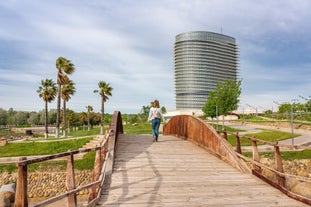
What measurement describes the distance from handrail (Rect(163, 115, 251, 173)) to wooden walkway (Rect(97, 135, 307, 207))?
0.23 m

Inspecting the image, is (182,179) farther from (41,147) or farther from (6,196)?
(41,147)

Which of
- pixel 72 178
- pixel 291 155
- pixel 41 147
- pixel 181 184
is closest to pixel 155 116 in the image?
pixel 181 184

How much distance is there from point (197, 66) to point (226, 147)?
133826 millimetres

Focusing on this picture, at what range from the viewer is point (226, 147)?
731 centimetres

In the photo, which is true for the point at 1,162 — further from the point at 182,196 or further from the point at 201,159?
the point at 182,196

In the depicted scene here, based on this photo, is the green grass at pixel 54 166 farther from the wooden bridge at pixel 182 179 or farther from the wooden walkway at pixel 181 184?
the wooden walkway at pixel 181 184

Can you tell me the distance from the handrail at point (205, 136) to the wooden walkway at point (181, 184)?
0.23m

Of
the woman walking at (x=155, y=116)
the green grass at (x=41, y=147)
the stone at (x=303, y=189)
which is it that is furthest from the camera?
the green grass at (x=41, y=147)

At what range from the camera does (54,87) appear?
42.6m

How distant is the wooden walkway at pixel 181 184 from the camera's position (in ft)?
14.4

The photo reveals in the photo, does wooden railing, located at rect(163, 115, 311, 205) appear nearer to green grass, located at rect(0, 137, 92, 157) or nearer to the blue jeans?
the blue jeans

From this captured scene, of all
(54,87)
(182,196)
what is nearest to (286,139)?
(182,196)

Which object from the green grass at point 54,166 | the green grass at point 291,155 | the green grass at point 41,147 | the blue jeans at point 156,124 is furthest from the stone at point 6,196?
the green grass at point 291,155

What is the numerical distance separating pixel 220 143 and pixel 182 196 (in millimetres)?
3484
